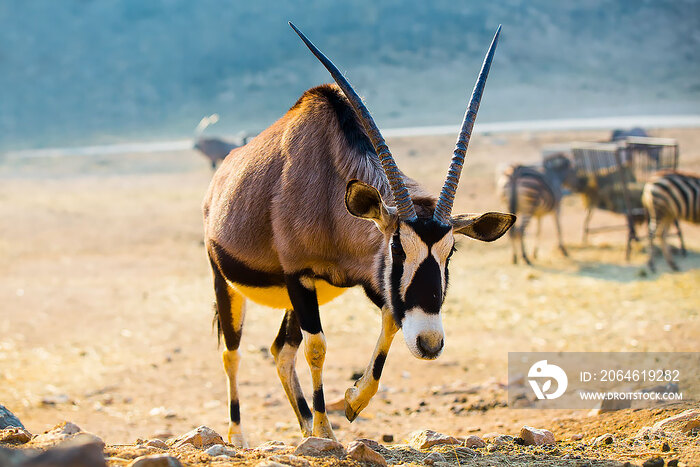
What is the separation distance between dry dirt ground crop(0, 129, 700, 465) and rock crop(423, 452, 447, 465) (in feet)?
0.89

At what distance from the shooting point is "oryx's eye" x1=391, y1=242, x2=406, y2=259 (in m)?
4.36

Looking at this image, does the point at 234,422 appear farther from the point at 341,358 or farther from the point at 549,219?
the point at 549,219

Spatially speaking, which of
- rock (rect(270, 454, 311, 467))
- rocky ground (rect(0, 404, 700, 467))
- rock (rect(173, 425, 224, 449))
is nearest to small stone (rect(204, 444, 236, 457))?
rocky ground (rect(0, 404, 700, 467))

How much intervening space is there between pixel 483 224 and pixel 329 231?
959 mm

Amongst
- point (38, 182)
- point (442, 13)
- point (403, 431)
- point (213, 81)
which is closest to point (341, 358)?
point (403, 431)

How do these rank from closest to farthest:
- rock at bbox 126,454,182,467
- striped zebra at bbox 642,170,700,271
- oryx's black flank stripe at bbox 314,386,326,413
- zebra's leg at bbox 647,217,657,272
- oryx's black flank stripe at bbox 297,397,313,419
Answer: rock at bbox 126,454,182,467
oryx's black flank stripe at bbox 314,386,326,413
oryx's black flank stripe at bbox 297,397,313,419
striped zebra at bbox 642,170,700,271
zebra's leg at bbox 647,217,657,272

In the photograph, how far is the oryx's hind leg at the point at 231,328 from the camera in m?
6.00

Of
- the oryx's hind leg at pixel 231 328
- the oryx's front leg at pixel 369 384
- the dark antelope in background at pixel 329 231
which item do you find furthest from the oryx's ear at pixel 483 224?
the oryx's hind leg at pixel 231 328

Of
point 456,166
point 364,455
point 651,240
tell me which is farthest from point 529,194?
point 364,455

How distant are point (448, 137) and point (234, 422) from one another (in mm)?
22574

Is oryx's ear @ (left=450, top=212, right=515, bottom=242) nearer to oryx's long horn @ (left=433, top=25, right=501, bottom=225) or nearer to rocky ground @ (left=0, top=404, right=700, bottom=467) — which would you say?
oryx's long horn @ (left=433, top=25, right=501, bottom=225)

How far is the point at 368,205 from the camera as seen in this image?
14.5 feet

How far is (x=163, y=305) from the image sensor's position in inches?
444

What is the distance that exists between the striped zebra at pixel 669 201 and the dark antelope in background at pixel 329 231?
8626 millimetres
